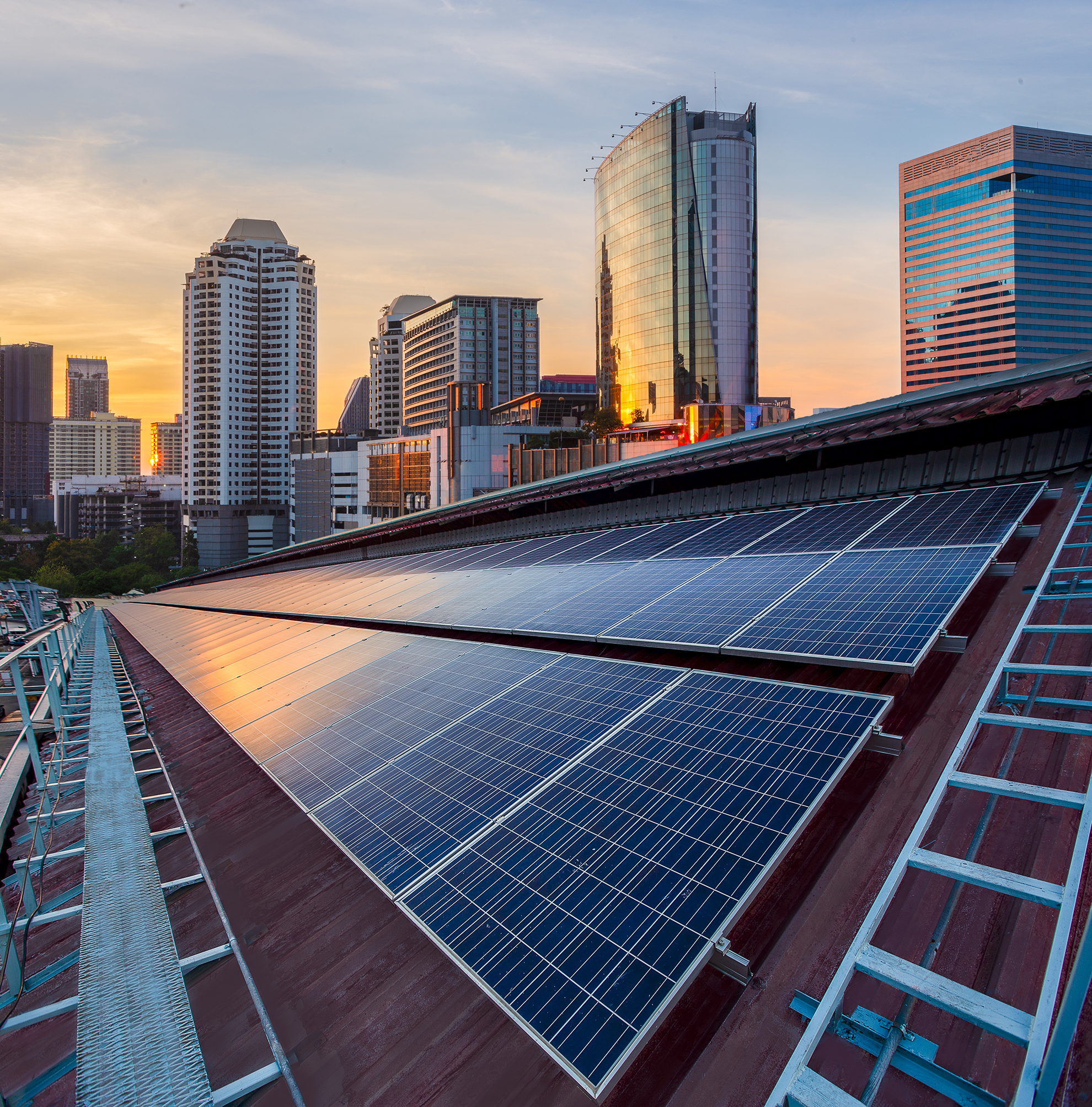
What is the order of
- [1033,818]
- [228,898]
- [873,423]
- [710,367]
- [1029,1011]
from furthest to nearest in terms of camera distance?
[710,367] < [873,423] < [228,898] < [1033,818] < [1029,1011]

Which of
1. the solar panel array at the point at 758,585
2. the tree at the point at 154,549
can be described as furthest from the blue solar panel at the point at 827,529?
the tree at the point at 154,549

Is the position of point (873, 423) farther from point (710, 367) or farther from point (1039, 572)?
point (710, 367)

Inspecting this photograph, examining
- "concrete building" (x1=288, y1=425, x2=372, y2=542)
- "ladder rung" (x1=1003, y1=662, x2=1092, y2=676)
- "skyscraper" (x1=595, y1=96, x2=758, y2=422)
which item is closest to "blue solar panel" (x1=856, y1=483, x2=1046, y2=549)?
"ladder rung" (x1=1003, y1=662, x2=1092, y2=676)

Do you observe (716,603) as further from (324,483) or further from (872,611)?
(324,483)

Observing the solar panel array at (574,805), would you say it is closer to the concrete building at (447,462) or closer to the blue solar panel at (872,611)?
the blue solar panel at (872,611)

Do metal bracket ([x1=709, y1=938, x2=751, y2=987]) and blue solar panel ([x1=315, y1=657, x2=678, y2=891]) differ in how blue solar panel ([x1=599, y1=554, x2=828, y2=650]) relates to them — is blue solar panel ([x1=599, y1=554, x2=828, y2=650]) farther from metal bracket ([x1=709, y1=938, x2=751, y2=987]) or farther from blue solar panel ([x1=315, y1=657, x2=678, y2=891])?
metal bracket ([x1=709, y1=938, x2=751, y2=987])

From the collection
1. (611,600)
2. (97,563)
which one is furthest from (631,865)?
(97,563)

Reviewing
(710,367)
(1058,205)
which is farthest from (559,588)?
(1058,205)
